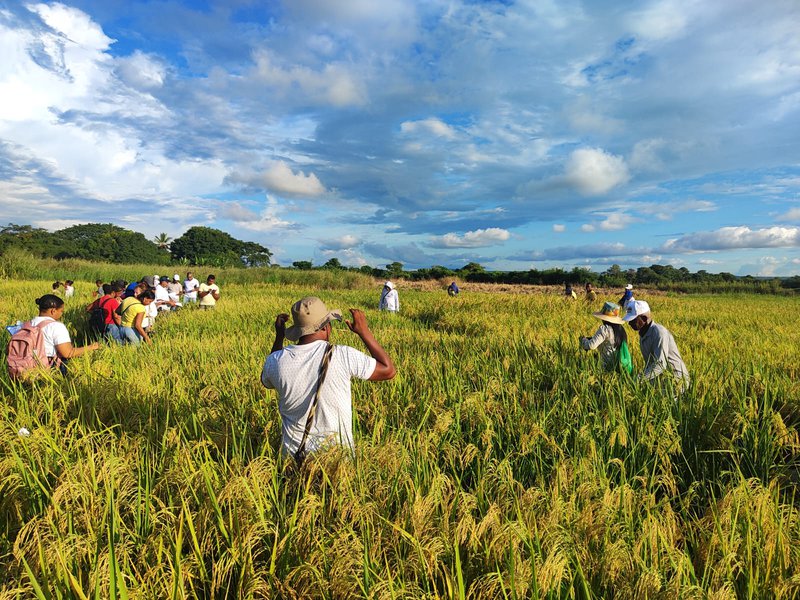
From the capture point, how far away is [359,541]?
1892 mm

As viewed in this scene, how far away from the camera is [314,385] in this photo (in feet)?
8.26

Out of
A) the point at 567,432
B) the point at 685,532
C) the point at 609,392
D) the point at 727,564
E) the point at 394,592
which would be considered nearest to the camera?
the point at 394,592

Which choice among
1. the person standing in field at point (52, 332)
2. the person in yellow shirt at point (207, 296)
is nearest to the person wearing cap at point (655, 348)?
the person standing in field at point (52, 332)

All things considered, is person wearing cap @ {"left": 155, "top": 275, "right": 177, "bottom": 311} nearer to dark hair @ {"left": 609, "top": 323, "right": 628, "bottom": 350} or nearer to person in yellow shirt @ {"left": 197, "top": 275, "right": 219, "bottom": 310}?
person in yellow shirt @ {"left": 197, "top": 275, "right": 219, "bottom": 310}

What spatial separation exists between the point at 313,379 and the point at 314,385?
0.12 ft

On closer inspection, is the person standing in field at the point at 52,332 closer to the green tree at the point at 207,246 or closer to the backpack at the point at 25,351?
the backpack at the point at 25,351

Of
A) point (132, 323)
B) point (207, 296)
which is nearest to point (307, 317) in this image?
point (132, 323)

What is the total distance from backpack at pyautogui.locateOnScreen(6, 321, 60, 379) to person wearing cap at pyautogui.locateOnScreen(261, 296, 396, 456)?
356cm

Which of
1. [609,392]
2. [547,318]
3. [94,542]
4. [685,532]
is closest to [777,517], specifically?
[685,532]

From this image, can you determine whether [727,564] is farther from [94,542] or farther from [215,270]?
[215,270]

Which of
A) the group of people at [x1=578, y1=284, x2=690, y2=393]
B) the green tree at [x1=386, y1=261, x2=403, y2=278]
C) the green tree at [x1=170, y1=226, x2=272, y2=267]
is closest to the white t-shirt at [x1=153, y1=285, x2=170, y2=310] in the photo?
the group of people at [x1=578, y1=284, x2=690, y2=393]

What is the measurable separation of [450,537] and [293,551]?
2.42ft

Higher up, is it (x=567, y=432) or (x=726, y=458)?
(x=567, y=432)

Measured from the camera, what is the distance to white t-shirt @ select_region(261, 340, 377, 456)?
251 cm
